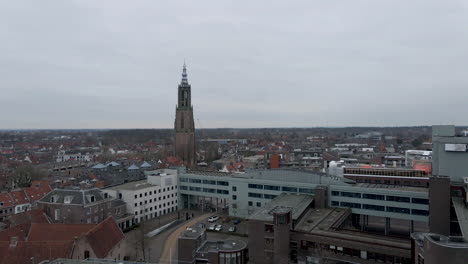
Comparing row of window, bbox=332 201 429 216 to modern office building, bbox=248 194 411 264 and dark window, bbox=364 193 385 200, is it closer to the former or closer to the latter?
dark window, bbox=364 193 385 200

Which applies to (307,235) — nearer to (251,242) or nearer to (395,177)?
(251,242)

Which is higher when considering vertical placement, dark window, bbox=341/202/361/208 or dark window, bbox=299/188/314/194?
dark window, bbox=299/188/314/194

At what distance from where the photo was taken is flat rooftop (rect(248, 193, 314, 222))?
37.2m

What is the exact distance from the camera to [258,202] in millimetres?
Result: 54500

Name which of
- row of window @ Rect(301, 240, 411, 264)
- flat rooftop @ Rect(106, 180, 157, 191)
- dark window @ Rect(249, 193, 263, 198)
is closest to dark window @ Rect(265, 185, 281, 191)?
dark window @ Rect(249, 193, 263, 198)

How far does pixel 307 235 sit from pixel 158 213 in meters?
32.1

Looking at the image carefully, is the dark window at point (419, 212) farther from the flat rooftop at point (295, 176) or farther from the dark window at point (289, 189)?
the dark window at point (289, 189)

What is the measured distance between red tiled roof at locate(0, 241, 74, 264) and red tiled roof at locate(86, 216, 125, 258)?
1954 mm

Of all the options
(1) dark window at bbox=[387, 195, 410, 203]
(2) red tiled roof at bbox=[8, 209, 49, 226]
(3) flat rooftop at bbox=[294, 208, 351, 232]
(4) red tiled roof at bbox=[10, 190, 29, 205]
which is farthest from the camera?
(4) red tiled roof at bbox=[10, 190, 29, 205]

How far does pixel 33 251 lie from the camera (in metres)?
29.7

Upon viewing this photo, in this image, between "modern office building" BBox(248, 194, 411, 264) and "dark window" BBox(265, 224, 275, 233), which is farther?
"dark window" BBox(265, 224, 275, 233)

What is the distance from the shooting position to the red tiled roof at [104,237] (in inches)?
1240

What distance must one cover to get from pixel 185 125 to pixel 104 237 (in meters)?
67.6

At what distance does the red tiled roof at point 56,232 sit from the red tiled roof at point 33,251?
2554 millimetres
